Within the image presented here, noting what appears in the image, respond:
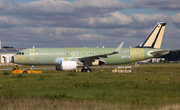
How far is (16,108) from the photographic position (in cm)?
1004

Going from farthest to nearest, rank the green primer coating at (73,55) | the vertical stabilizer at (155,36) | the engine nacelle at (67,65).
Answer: the vertical stabilizer at (155,36) < the green primer coating at (73,55) < the engine nacelle at (67,65)

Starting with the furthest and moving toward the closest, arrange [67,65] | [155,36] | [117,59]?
[155,36], [117,59], [67,65]

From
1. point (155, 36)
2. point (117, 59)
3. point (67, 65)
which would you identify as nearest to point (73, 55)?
point (67, 65)

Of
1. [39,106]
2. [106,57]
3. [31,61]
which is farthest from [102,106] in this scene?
[31,61]

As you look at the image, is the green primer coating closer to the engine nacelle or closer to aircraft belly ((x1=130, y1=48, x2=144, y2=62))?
aircraft belly ((x1=130, y1=48, x2=144, y2=62))

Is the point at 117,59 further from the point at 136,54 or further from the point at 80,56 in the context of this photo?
the point at 80,56

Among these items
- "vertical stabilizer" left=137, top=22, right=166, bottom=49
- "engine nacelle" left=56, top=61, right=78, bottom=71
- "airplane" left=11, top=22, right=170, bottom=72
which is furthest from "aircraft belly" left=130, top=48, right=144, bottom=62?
"engine nacelle" left=56, top=61, right=78, bottom=71

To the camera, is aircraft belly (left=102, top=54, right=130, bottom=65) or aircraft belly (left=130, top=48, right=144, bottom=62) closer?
aircraft belly (left=102, top=54, right=130, bottom=65)

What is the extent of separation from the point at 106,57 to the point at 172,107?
2570 cm

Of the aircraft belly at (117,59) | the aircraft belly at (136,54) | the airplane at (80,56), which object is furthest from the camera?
the aircraft belly at (136,54)

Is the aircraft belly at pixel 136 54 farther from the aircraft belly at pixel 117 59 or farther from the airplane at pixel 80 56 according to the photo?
the aircraft belly at pixel 117 59

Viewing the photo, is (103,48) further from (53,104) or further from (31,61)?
(53,104)

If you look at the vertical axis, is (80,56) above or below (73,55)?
below

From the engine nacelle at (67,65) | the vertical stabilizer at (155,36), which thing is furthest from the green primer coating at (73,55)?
the engine nacelle at (67,65)
